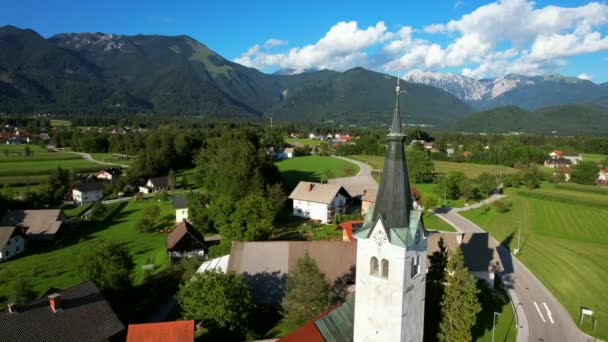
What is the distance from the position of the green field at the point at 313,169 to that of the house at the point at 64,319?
52685 mm

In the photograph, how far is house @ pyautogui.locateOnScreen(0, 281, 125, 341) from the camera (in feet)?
69.8

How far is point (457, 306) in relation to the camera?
20875 mm

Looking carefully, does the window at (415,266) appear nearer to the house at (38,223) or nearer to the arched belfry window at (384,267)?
the arched belfry window at (384,267)

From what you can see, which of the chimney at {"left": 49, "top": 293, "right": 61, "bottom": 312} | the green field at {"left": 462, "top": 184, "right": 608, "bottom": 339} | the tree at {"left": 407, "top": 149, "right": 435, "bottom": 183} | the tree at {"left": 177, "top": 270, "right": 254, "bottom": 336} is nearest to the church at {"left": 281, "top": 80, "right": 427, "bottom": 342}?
the tree at {"left": 177, "top": 270, "right": 254, "bottom": 336}

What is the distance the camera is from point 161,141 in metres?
108

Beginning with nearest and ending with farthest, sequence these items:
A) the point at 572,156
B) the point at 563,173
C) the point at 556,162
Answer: the point at 563,173, the point at 556,162, the point at 572,156

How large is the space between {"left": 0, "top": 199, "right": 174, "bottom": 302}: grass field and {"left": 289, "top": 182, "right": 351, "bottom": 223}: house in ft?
62.4

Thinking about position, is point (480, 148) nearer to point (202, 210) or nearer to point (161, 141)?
point (161, 141)

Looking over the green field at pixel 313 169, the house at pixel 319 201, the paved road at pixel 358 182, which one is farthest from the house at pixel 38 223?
the paved road at pixel 358 182

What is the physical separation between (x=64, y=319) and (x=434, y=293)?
21094 millimetres

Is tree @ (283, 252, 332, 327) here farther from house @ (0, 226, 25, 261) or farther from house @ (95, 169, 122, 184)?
house @ (95, 169, 122, 184)

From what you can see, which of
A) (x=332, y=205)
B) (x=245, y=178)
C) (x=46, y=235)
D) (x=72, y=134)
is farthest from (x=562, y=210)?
(x=72, y=134)

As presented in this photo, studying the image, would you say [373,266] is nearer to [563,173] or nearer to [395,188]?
[395,188]

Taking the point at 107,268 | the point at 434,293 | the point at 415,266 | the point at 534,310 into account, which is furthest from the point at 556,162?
the point at 107,268
